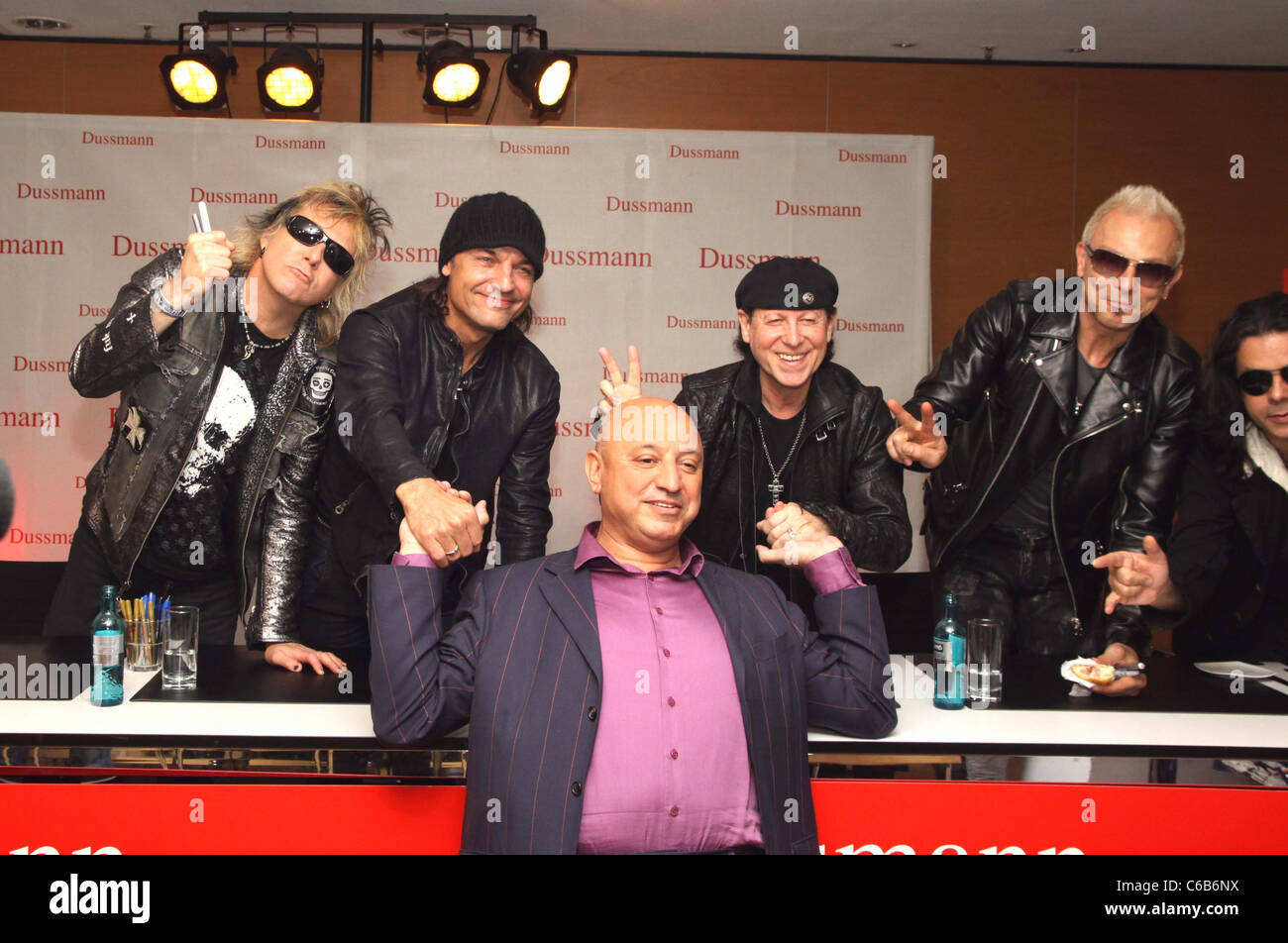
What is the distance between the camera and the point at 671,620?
2.22 meters

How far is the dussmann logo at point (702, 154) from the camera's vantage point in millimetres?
5125

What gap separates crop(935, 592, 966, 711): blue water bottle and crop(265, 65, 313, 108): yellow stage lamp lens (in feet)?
12.4

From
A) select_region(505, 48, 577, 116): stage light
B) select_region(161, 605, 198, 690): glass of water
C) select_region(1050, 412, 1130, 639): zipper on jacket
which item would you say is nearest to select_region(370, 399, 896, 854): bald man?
select_region(161, 605, 198, 690): glass of water

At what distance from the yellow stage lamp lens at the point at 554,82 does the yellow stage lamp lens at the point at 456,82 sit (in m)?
0.27

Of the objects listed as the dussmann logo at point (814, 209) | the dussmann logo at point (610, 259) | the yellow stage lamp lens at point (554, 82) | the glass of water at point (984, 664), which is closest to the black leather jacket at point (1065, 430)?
the glass of water at point (984, 664)

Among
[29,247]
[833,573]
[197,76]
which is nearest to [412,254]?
[197,76]

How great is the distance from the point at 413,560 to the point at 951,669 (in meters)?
1.13

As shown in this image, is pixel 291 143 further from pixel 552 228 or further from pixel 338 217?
pixel 338 217

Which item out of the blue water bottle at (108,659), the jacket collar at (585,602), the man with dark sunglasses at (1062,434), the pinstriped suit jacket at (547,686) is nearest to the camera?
the pinstriped suit jacket at (547,686)

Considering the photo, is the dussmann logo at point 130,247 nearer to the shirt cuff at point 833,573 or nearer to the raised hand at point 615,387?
the raised hand at point 615,387

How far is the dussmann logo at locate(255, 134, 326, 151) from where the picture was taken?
5.01m

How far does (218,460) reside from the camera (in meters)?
3.01
